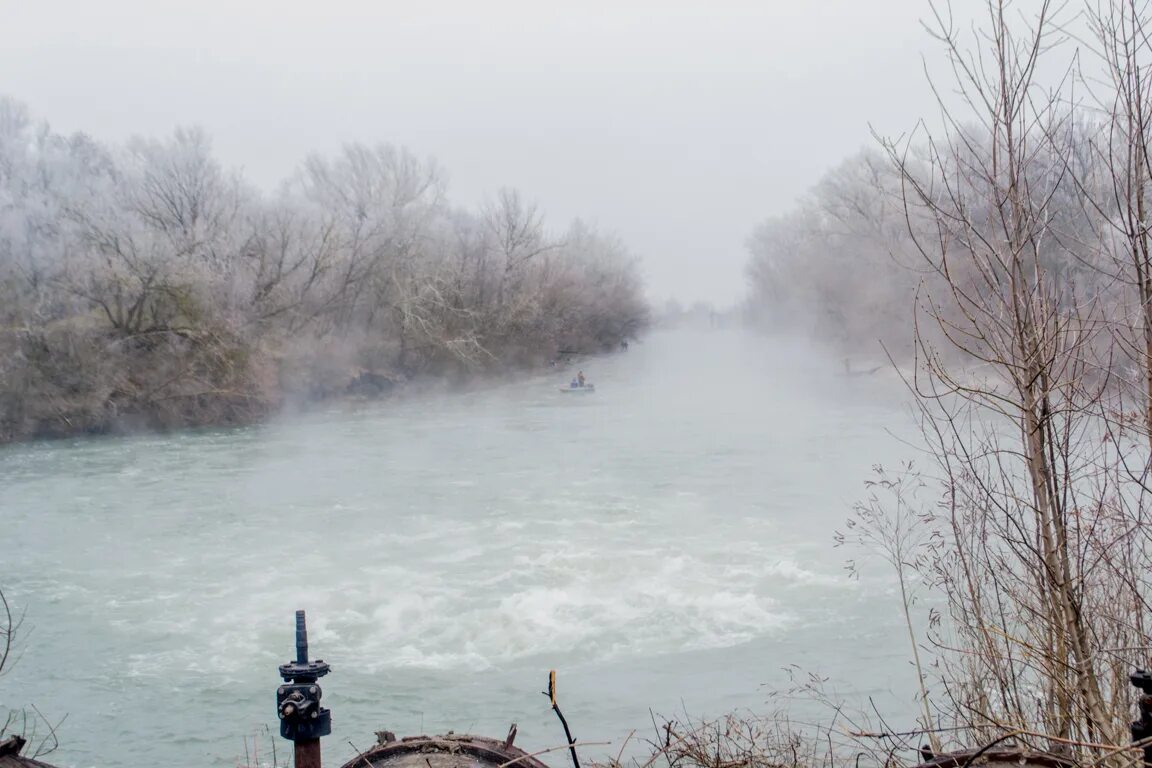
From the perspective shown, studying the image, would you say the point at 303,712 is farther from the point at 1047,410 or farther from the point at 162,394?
the point at 162,394

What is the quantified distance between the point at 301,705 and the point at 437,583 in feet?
33.5

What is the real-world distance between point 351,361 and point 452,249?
914 centimetres

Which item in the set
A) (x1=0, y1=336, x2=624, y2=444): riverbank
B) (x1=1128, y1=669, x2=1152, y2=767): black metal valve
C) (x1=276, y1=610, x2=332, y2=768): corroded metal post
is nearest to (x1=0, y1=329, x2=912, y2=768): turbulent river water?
(x1=0, y1=336, x2=624, y2=444): riverbank

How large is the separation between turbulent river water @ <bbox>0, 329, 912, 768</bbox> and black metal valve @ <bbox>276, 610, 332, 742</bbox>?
514cm

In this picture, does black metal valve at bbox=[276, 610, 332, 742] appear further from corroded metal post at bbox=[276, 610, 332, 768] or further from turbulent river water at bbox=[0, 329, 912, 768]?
turbulent river water at bbox=[0, 329, 912, 768]

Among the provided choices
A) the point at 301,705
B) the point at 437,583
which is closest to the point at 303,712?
the point at 301,705

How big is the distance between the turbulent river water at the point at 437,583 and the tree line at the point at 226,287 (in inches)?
153

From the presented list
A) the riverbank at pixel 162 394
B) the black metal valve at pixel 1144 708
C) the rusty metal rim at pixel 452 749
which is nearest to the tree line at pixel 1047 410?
the black metal valve at pixel 1144 708

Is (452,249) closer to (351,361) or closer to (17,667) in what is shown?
(351,361)

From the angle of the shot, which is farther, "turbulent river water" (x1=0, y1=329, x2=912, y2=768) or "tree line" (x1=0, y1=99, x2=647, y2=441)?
"tree line" (x1=0, y1=99, x2=647, y2=441)

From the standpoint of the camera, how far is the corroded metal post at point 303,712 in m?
4.07

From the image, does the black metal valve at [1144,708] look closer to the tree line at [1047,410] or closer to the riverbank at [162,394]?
the tree line at [1047,410]

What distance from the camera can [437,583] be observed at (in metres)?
14.2

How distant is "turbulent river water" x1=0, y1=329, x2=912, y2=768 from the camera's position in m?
10.1
